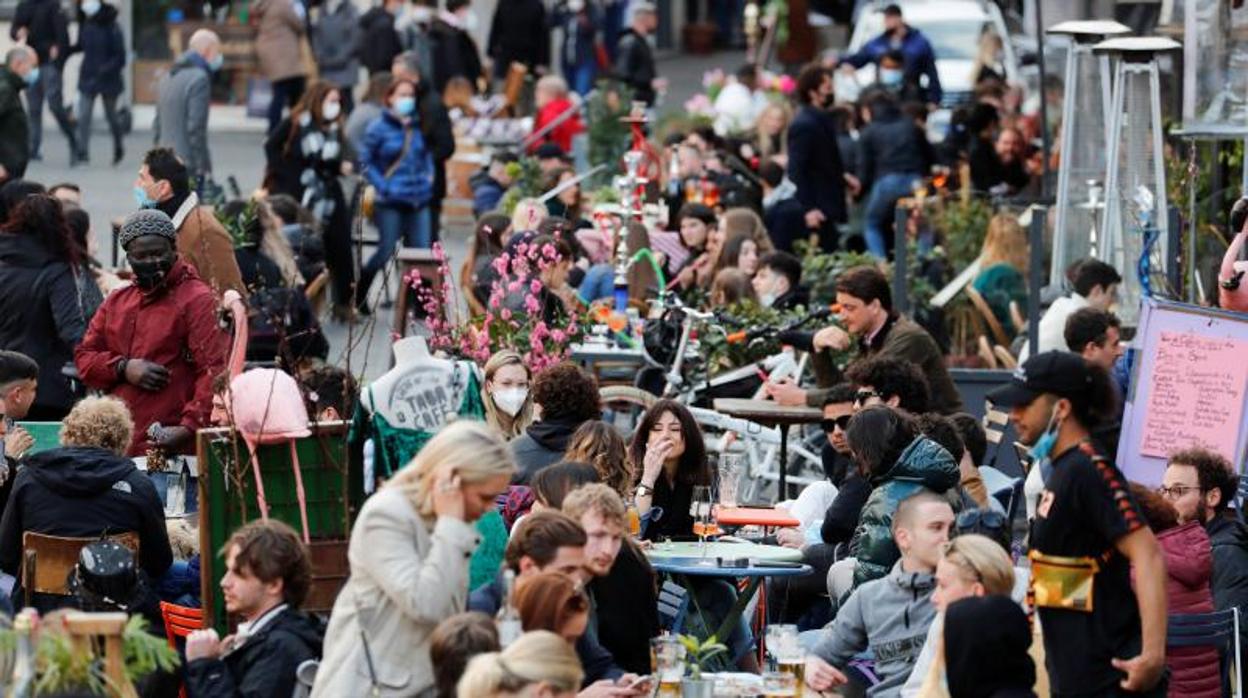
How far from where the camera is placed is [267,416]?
9.34 meters

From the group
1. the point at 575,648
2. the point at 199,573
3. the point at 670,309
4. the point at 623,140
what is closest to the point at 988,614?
the point at 575,648

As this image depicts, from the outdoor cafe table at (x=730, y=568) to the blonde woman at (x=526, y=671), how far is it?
8.80ft

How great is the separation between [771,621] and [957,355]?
18.1 feet

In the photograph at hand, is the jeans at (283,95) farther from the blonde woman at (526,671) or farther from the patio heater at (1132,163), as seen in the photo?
the blonde woman at (526,671)

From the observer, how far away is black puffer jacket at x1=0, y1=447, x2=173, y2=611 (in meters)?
9.89

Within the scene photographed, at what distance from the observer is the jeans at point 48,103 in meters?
27.1

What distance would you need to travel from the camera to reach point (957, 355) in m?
16.4

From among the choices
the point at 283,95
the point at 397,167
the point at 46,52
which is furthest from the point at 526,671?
the point at 46,52

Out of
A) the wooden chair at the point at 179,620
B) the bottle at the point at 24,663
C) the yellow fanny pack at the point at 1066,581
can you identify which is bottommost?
the wooden chair at the point at 179,620

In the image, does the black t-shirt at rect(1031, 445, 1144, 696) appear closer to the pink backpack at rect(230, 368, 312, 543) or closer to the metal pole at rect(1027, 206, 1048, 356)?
the pink backpack at rect(230, 368, 312, 543)

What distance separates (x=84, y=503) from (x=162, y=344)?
1559 mm

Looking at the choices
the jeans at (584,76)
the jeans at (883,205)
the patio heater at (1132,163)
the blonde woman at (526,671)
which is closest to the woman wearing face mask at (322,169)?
the jeans at (883,205)

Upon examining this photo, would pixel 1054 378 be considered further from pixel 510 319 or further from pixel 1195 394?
pixel 510 319

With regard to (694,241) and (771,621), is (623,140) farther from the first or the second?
(771,621)
